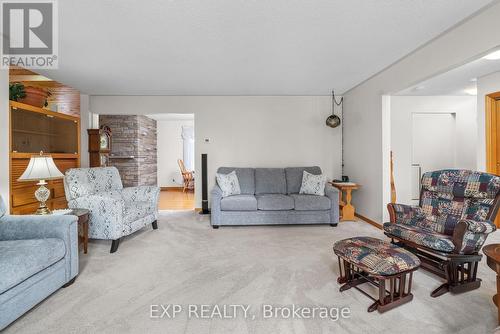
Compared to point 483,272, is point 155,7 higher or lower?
higher

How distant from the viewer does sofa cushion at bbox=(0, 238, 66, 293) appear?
60.7 inches

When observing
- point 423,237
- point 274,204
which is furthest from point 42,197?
point 423,237

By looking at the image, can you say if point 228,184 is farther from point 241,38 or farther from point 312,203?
point 241,38

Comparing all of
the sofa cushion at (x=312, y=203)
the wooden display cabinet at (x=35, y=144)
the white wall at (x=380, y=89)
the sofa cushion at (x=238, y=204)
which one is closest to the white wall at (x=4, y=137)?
the wooden display cabinet at (x=35, y=144)

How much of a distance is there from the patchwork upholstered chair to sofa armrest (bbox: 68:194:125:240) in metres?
3.02

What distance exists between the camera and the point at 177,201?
20.5ft

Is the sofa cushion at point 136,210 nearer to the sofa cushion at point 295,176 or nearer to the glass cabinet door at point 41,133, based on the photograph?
the glass cabinet door at point 41,133

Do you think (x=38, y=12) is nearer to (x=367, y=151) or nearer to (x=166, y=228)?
(x=166, y=228)

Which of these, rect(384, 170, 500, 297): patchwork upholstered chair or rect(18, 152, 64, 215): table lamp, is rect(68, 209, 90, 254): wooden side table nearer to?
rect(18, 152, 64, 215): table lamp

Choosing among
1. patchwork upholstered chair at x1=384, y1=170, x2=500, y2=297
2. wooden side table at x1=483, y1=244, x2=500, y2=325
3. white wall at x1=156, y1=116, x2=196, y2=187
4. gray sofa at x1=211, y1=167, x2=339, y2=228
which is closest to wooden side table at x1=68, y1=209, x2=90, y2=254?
gray sofa at x1=211, y1=167, x2=339, y2=228

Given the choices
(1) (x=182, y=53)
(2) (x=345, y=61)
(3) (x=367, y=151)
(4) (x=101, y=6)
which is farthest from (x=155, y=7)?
(3) (x=367, y=151)

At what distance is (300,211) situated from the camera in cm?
394

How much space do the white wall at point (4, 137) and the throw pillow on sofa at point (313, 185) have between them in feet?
13.0

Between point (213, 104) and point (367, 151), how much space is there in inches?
121
